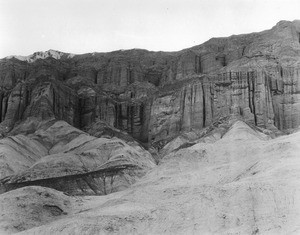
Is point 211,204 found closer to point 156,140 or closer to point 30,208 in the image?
point 30,208

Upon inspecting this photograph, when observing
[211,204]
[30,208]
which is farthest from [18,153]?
[211,204]

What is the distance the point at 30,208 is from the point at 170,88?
155 ft

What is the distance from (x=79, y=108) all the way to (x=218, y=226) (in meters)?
61.3

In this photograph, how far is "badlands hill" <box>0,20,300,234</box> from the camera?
5716 cm

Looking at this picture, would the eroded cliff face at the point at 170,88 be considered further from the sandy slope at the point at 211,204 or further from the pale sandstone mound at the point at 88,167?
the sandy slope at the point at 211,204

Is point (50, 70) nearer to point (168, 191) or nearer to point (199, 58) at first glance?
point (199, 58)

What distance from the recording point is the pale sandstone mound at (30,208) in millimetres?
62031

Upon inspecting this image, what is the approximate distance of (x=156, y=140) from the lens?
101 metres

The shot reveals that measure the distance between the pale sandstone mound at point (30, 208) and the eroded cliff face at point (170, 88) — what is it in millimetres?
32809

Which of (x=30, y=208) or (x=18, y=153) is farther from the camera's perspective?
(x=18, y=153)

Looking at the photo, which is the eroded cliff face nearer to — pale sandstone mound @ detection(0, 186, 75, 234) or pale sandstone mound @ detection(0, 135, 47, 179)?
pale sandstone mound @ detection(0, 135, 47, 179)

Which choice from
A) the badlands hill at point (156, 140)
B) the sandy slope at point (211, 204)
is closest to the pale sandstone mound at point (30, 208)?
the badlands hill at point (156, 140)

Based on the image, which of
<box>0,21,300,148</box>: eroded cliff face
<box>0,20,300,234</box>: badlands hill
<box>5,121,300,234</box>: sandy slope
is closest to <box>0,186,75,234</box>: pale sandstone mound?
<box>0,20,300,234</box>: badlands hill

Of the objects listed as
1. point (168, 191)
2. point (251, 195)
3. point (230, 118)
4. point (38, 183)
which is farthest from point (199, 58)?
point (251, 195)
